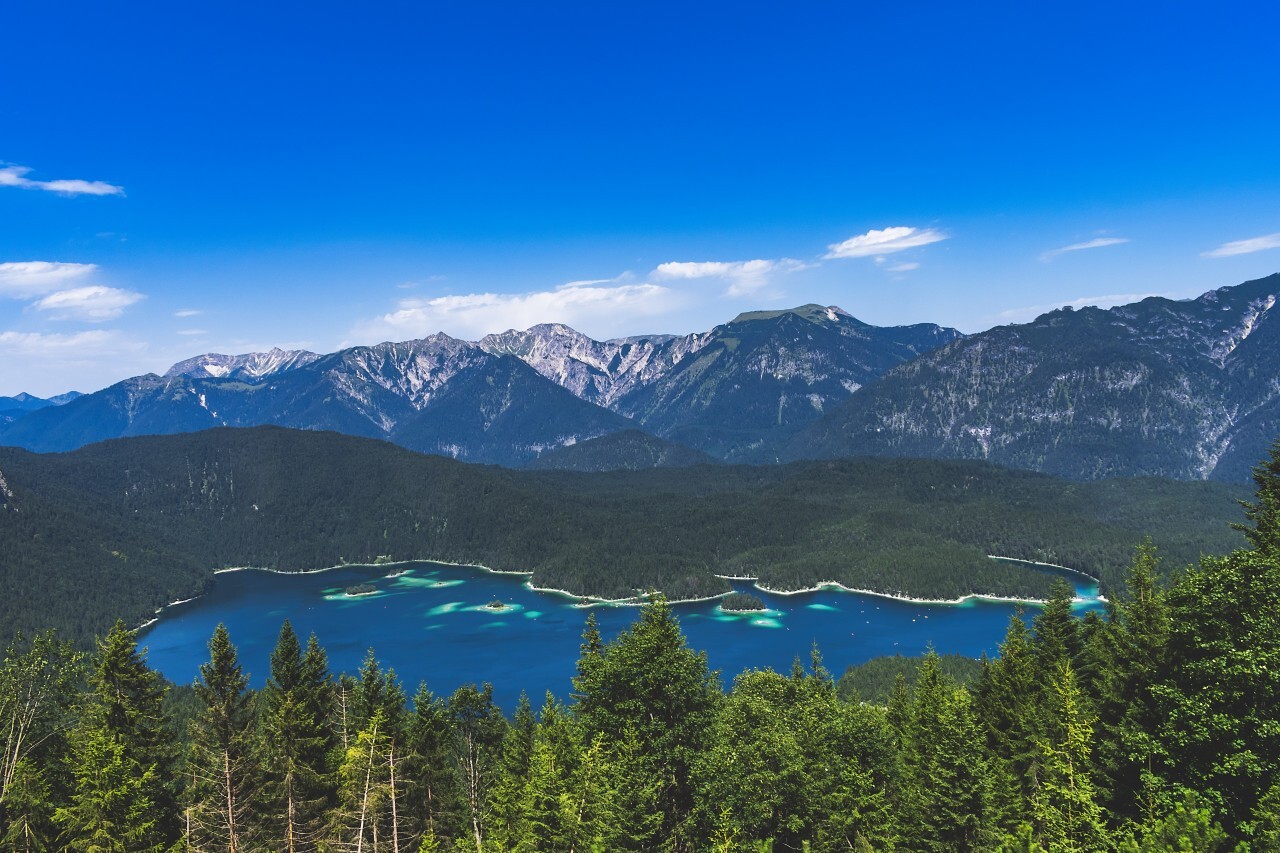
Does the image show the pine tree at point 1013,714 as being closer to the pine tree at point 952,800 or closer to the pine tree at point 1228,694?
the pine tree at point 952,800

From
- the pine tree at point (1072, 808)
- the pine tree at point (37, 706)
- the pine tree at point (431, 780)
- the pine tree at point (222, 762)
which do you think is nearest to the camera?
the pine tree at point (1072, 808)

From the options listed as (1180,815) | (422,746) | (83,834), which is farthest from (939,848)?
(83,834)

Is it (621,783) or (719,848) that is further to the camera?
(621,783)

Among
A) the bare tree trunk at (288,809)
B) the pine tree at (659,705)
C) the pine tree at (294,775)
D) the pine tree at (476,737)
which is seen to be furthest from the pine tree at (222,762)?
the pine tree at (476,737)

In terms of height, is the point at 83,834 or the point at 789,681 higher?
the point at 83,834

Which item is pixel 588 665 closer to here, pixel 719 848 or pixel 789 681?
pixel 719 848

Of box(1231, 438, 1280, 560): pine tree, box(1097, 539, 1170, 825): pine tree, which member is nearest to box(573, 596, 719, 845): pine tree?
box(1097, 539, 1170, 825): pine tree
